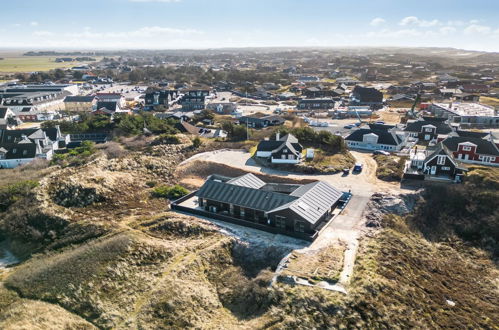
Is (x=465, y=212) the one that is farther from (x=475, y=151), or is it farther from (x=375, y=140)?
(x=375, y=140)

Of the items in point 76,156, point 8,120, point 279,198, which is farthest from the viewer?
point 8,120

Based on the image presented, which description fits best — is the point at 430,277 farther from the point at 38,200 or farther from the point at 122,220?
the point at 38,200

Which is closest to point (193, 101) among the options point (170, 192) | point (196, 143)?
point (196, 143)

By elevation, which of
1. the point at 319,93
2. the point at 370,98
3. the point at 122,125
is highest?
the point at 319,93

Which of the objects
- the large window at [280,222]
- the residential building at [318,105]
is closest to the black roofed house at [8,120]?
the large window at [280,222]

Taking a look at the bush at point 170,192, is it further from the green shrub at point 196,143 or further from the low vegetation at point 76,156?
the low vegetation at point 76,156

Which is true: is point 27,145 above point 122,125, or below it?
below

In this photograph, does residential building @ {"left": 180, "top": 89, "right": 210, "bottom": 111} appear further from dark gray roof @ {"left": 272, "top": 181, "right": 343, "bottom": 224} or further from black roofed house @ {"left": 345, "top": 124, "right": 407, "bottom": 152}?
dark gray roof @ {"left": 272, "top": 181, "right": 343, "bottom": 224}
